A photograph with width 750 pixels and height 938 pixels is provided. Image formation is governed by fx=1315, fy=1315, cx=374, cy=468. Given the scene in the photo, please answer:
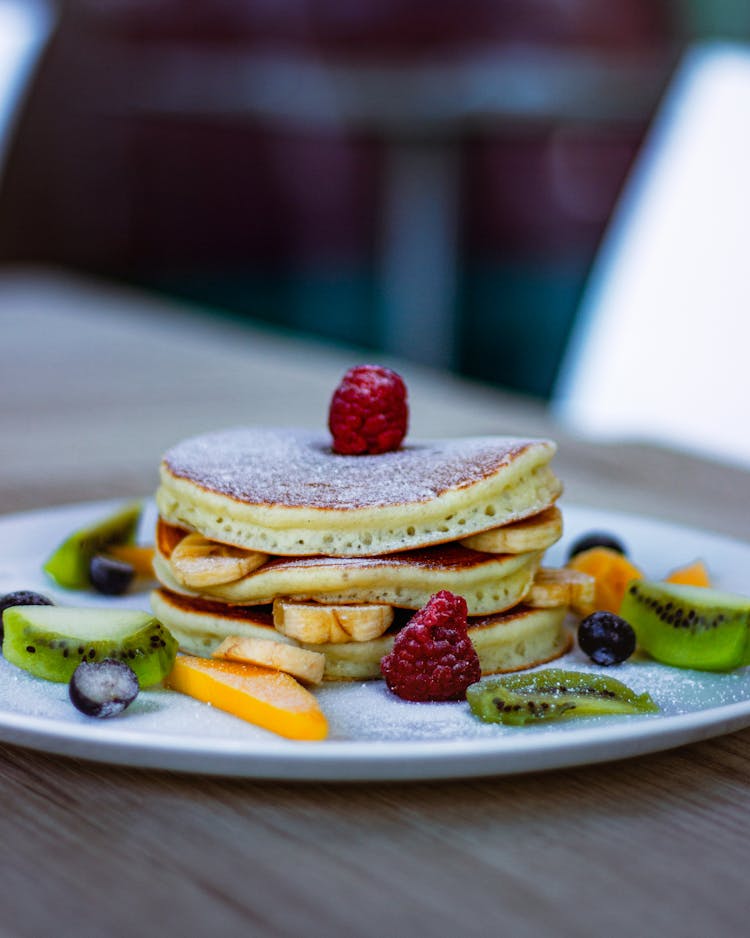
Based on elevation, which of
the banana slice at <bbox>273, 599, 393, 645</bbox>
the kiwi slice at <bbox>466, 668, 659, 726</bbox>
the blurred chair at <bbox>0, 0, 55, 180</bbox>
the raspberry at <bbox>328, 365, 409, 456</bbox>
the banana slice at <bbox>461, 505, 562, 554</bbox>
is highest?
the blurred chair at <bbox>0, 0, 55, 180</bbox>

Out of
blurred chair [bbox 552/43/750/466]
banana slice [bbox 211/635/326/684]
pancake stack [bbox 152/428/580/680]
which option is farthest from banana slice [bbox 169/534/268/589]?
blurred chair [bbox 552/43/750/466]

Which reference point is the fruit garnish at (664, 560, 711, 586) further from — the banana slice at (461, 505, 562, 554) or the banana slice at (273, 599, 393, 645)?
the banana slice at (273, 599, 393, 645)

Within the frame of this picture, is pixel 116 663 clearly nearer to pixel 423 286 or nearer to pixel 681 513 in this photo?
pixel 681 513

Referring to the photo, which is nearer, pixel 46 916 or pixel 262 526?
pixel 46 916

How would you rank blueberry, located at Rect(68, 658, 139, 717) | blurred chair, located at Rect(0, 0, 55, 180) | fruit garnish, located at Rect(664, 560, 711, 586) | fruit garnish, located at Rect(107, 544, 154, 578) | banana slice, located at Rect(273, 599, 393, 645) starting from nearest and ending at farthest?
blueberry, located at Rect(68, 658, 139, 717), banana slice, located at Rect(273, 599, 393, 645), fruit garnish, located at Rect(664, 560, 711, 586), fruit garnish, located at Rect(107, 544, 154, 578), blurred chair, located at Rect(0, 0, 55, 180)

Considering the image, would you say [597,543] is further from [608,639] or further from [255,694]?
[255,694]

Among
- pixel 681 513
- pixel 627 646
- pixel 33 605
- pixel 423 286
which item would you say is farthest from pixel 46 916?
pixel 423 286

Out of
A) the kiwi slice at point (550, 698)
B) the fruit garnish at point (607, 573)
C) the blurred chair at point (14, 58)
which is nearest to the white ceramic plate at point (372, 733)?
the kiwi slice at point (550, 698)
